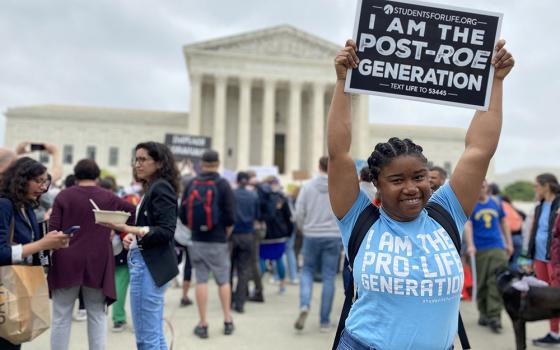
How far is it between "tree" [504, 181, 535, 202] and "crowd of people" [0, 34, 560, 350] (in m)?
42.8

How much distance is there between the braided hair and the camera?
5.93ft

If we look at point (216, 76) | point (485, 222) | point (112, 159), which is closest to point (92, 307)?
point (485, 222)

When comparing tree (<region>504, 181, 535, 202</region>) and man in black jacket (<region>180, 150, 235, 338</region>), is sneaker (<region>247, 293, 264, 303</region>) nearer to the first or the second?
man in black jacket (<region>180, 150, 235, 338</region>)

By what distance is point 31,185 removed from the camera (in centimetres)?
315

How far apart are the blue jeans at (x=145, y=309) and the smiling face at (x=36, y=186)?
95 centimetres

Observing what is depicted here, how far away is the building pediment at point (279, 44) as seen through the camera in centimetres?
4203

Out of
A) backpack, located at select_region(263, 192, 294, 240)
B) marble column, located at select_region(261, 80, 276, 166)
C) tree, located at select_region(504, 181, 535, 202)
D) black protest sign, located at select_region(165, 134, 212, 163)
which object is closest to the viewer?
backpack, located at select_region(263, 192, 294, 240)

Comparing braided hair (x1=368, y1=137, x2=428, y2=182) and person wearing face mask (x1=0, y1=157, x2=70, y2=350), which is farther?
person wearing face mask (x1=0, y1=157, x2=70, y2=350)

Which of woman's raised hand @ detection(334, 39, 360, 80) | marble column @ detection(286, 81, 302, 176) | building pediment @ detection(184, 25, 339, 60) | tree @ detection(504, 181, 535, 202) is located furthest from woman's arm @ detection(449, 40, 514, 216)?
tree @ detection(504, 181, 535, 202)

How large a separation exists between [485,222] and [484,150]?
168 inches

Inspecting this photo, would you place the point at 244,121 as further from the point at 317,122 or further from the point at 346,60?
the point at 346,60

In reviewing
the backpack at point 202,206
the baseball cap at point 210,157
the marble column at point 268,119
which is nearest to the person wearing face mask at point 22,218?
the backpack at point 202,206

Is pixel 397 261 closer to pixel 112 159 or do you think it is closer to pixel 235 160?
pixel 235 160

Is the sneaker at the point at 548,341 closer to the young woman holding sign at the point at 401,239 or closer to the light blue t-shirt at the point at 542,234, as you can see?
the light blue t-shirt at the point at 542,234
